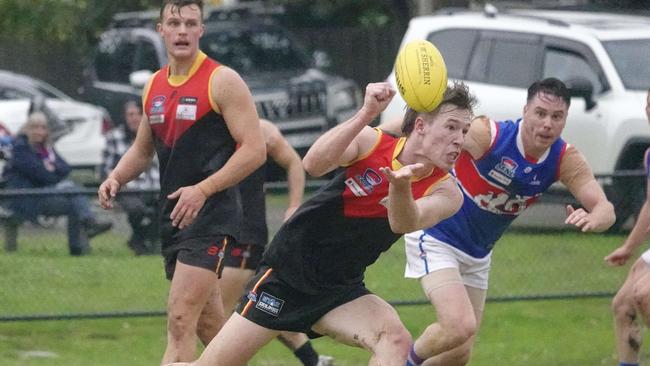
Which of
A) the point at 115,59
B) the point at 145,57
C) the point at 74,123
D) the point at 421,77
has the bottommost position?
the point at 74,123

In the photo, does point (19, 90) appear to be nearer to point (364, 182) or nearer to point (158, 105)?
point (158, 105)

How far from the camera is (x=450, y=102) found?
618 cm

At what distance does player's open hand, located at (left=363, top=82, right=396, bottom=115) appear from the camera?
591 centimetres

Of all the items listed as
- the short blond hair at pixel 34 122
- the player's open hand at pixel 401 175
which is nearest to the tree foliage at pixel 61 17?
the short blond hair at pixel 34 122

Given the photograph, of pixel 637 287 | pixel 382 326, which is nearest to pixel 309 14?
pixel 637 287

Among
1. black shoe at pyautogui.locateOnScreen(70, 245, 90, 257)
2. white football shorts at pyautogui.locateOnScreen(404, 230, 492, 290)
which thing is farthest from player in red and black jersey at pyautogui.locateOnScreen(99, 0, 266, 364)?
black shoe at pyautogui.locateOnScreen(70, 245, 90, 257)

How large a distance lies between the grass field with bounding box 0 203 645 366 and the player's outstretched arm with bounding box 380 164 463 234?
10.0 feet

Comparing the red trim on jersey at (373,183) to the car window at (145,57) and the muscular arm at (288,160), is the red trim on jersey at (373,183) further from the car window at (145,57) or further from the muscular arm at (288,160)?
the car window at (145,57)

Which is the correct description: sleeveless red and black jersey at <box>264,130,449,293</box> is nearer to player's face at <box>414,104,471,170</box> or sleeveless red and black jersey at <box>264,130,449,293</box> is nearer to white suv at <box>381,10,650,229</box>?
player's face at <box>414,104,471,170</box>

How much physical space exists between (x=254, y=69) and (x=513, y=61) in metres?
3.98

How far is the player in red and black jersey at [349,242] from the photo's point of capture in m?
6.20

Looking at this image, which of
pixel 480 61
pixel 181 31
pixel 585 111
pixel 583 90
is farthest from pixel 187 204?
pixel 480 61

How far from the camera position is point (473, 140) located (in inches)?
301

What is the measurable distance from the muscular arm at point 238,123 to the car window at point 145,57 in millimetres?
11381
